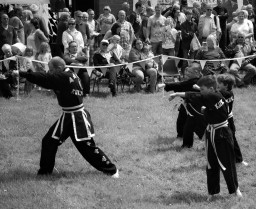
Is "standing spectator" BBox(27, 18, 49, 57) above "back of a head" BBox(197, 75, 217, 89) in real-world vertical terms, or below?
below

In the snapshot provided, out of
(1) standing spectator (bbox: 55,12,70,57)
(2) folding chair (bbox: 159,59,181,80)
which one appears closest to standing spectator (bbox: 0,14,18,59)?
(1) standing spectator (bbox: 55,12,70,57)

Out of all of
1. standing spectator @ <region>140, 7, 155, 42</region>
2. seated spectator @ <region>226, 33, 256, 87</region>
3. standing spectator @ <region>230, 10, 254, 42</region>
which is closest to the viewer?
seated spectator @ <region>226, 33, 256, 87</region>

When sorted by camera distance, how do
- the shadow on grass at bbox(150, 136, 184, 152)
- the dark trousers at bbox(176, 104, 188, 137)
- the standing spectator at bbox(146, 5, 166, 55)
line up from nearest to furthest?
the shadow on grass at bbox(150, 136, 184, 152) → the dark trousers at bbox(176, 104, 188, 137) → the standing spectator at bbox(146, 5, 166, 55)

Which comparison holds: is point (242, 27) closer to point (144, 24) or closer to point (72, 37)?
point (144, 24)

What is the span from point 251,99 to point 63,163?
642cm

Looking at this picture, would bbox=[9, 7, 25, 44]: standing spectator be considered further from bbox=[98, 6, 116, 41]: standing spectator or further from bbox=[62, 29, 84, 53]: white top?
bbox=[98, 6, 116, 41]: standing spectator

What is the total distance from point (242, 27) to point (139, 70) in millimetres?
3366

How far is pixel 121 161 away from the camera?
11188mm

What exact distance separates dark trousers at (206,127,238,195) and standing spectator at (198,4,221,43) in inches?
362

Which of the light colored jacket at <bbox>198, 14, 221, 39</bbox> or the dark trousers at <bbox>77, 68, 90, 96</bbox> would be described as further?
the light colored jacket at <bbox>198, 14, 221, 39</bbox>

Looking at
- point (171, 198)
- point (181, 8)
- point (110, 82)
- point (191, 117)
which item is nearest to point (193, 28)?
point (181, 8)

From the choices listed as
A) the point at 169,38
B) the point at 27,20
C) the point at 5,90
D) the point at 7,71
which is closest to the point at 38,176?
the point at 5,90

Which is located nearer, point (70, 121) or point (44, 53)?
point (70, 121)

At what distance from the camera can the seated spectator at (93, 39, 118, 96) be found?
635 inches
